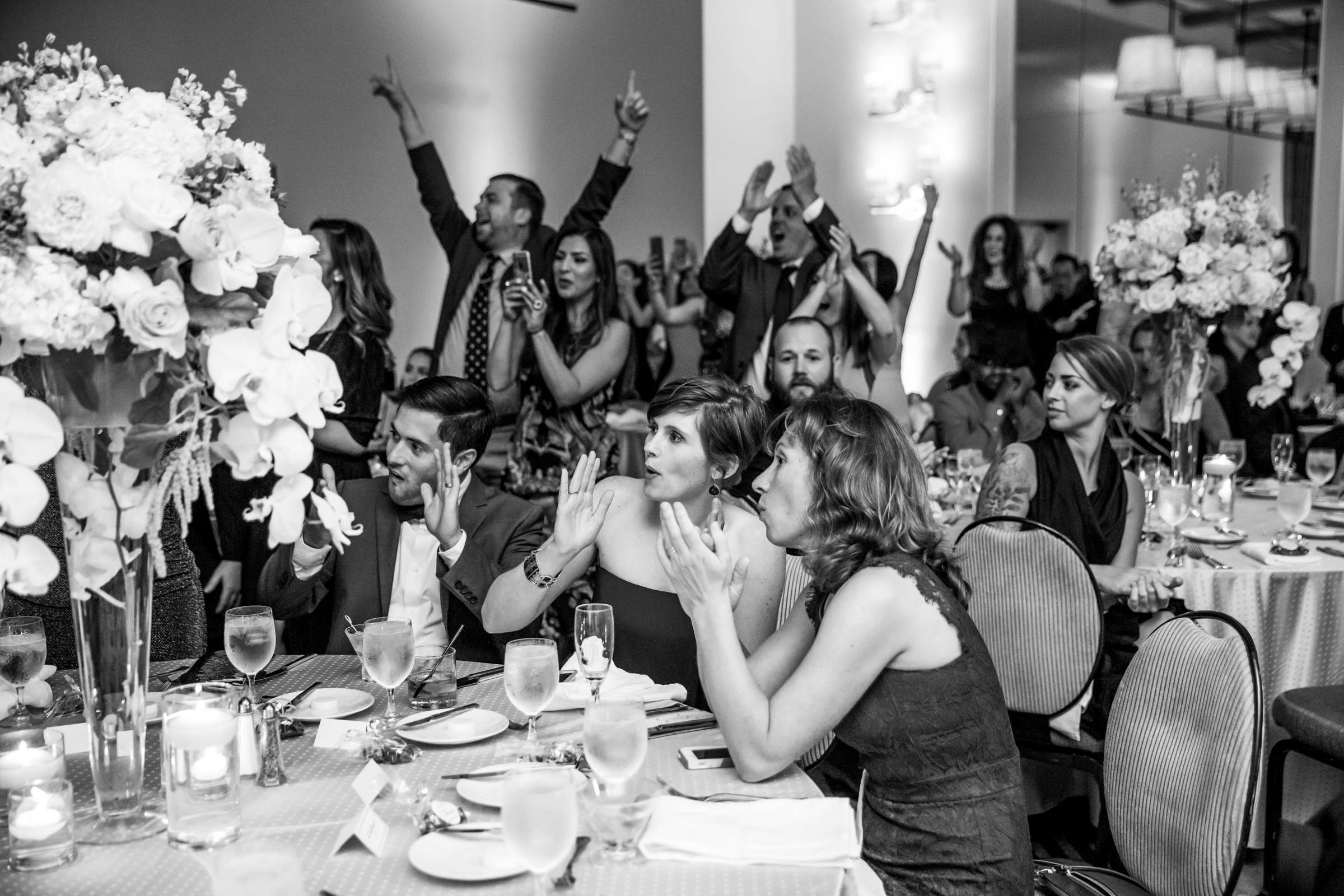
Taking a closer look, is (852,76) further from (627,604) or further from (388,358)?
(627,604)

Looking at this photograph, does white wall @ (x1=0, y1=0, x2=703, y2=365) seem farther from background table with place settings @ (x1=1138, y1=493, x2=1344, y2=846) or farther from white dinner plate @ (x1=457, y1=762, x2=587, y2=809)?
white dinner plate @ (x1=457, y1=762, x2=587, y2=809)

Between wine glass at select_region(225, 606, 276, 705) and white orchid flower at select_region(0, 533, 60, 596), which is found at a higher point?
white orchid flower at select_region(0, 533, 60, 596)

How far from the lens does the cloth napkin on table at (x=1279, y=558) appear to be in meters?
3.11

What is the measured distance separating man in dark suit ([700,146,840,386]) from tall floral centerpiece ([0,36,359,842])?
3.30 m

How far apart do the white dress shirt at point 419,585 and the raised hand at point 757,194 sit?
2.62 meters

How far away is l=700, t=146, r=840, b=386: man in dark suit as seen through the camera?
4742 mm

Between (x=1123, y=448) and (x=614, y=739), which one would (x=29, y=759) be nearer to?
(x=614, y=739)

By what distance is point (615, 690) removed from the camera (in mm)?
1924

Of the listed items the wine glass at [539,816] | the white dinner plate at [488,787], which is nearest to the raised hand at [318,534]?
the white dinner plate at [488,787]

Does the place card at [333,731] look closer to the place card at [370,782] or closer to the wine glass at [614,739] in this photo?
the place card at [370,782]

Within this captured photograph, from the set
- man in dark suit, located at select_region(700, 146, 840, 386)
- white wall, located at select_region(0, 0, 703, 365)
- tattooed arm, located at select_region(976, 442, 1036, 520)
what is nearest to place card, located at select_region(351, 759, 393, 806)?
Result: tattooed arm, located at select_region(976, 442, 1036, 520)

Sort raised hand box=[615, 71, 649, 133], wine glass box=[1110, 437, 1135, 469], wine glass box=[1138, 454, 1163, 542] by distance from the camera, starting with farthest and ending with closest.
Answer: raised hand box=[615, 71, 649, 133] < wine glass box=[1110, 437, 1135, 469] < wine glass box=[1138, 454, 1163, 542]

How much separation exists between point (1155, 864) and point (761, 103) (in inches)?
249

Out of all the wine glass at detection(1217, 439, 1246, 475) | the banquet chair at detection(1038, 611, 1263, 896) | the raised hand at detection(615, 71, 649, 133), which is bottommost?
the banquet chair at detection(1038, 611, 1263, 896)
